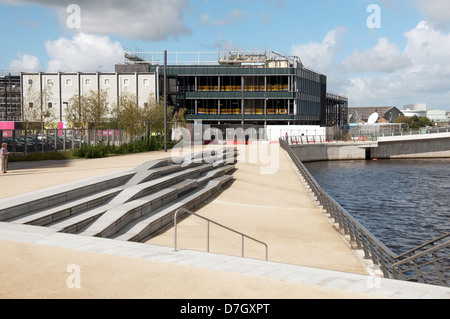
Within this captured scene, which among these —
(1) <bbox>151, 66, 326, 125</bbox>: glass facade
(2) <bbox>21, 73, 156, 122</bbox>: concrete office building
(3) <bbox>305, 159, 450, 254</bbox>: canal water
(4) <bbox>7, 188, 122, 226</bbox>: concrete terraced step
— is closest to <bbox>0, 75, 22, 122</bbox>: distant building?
(2) <bbox>21, 73, 156, 122</bbox>: concrete office building

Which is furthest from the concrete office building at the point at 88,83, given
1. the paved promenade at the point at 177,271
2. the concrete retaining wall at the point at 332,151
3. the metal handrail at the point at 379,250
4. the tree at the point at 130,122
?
the paved promenade at the point at 177,271

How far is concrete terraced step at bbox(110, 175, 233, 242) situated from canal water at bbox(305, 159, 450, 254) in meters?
8.15

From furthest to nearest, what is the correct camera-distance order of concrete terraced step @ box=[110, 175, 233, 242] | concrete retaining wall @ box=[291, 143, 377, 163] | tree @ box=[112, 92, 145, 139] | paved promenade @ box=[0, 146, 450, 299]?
concrete retaining wall @ box=[291, 143, 377, 163] < tree @ box=[112, 92, 145, 139] < concrete terraced step @ box=[110, 175, 233, 242] < paved promenade @ box=[0, 146, 450, 299]

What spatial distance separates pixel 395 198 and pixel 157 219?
24.9 metres

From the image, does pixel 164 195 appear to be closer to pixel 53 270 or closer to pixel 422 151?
pixel 53 270

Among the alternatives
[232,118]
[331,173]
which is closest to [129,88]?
[232,118]

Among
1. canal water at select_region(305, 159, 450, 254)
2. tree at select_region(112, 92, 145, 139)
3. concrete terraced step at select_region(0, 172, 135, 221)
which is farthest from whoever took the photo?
tree at select_region(112, 92, 145, 139)

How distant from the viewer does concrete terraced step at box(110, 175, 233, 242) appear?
1193 cm

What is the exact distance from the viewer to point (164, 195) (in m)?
15.8

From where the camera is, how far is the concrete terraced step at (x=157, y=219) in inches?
470

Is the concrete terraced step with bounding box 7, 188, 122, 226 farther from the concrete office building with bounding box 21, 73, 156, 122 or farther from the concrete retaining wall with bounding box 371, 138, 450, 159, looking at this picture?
the concrete office building with bounding box 21, 73, 156, 122

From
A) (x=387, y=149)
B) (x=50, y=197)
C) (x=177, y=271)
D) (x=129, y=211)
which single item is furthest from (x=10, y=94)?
(x=177, y=271)

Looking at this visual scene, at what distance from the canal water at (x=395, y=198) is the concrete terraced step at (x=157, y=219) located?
8.15 metres
